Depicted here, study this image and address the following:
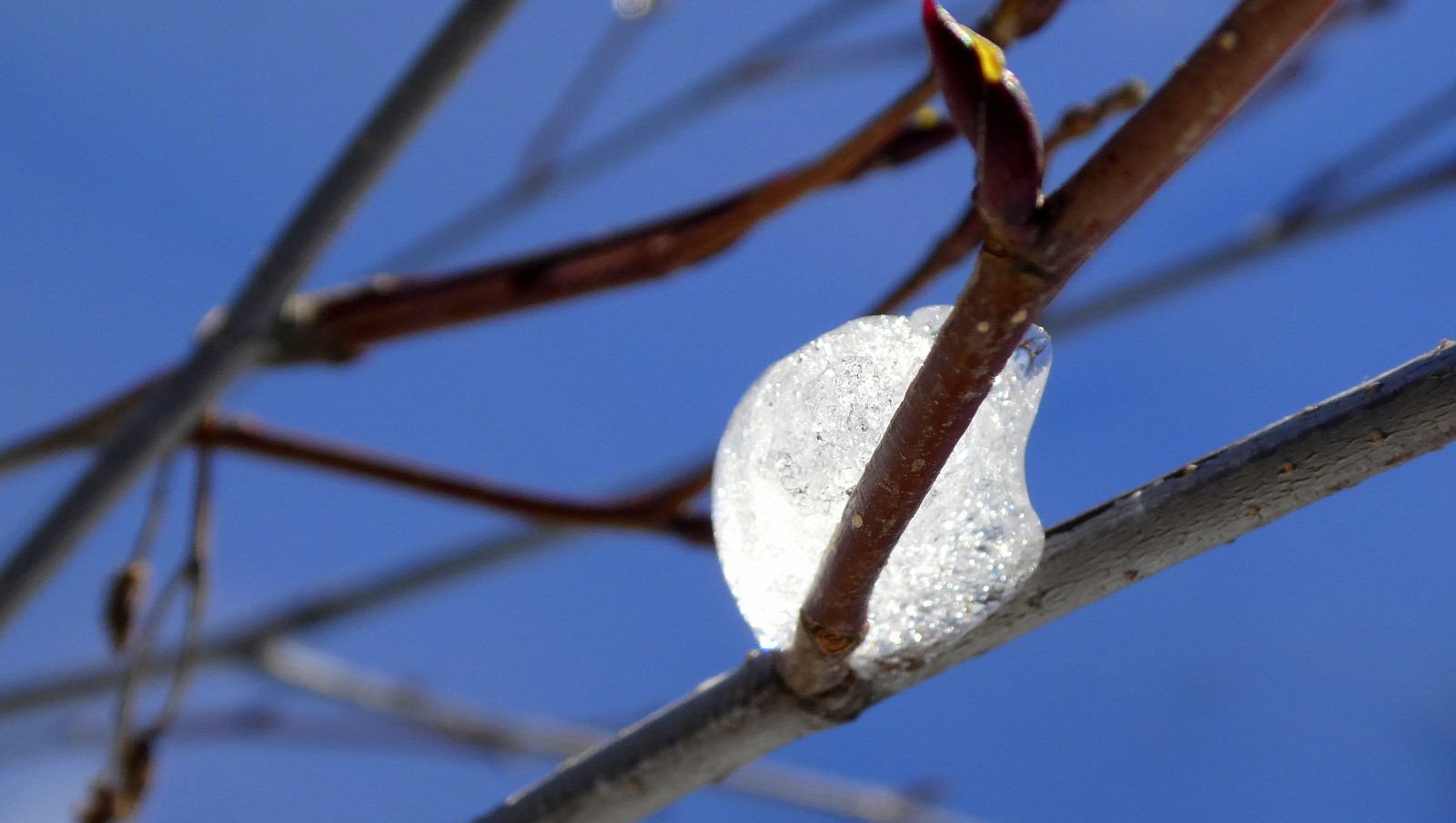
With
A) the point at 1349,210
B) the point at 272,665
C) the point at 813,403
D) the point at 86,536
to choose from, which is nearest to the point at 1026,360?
the point at 813,403

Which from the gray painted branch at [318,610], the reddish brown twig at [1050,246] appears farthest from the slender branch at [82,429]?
the reddish brown twig at [1050,246]

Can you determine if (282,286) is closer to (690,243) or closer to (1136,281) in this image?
(690,243)

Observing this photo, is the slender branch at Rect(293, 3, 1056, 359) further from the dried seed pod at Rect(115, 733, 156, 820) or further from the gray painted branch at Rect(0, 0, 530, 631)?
the dried seed pod at Rect(115, 733, 156, 820)

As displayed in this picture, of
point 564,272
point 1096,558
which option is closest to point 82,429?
point 564,272

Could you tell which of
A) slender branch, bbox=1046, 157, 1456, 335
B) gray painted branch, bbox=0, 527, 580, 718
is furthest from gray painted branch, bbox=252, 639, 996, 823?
slender branch, bbox=1046, 157, 1456, 335

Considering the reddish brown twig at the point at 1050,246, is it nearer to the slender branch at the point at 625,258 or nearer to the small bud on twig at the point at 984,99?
the small bud on twig at the point at 984,99

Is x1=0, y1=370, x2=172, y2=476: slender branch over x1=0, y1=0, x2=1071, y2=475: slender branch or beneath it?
over
